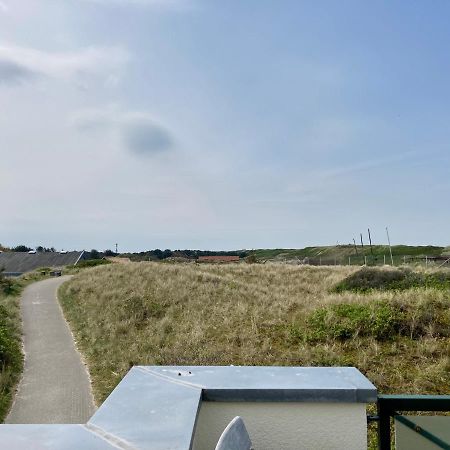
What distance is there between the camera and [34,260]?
5547cm

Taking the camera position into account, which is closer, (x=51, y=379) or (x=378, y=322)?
(x=51, y=379)

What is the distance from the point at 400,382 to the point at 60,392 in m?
5.49

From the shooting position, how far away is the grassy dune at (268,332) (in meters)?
8.39

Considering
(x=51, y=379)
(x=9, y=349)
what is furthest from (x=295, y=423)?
(x=9, y=349)

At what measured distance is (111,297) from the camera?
16312 mm

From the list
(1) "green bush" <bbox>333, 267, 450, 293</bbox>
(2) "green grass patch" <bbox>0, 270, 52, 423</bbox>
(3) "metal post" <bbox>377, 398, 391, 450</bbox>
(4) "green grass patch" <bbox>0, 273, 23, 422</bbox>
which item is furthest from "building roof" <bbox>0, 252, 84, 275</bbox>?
(3) "metal post" <bbox>377, 398, 391, 450</bbox>

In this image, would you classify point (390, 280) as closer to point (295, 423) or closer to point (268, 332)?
point (268, 332)

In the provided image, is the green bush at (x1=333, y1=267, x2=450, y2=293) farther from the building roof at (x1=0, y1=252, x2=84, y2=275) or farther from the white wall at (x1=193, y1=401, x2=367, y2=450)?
the building roof at (x1=0, y1=252, x2=84, y2=275)

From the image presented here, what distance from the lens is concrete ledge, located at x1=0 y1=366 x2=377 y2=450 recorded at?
5.43 ft

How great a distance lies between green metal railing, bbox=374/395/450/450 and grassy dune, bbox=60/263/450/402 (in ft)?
18.1

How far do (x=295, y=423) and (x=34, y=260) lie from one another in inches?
2277

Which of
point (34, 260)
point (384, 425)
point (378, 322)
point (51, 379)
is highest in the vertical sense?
point (34, 260)

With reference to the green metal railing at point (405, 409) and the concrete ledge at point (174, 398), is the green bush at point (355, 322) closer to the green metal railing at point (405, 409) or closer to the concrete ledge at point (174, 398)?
the concrete ledge at point (174, 398)

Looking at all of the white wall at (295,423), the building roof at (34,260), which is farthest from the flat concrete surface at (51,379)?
the building roof at (34,260)
